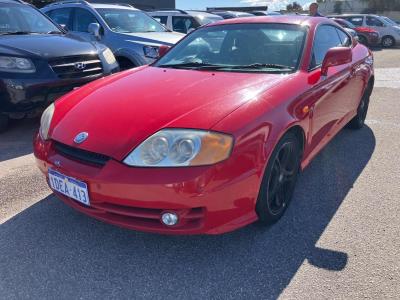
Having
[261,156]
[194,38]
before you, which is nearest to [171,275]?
[261,156]

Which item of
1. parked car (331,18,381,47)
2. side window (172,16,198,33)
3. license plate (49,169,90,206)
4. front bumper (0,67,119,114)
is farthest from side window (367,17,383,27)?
license plate (49,169,90,206)

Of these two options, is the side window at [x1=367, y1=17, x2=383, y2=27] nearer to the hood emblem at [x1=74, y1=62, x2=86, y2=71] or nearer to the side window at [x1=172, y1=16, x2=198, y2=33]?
the side window at [x1=172, y1=16, x2=198, y2=33]

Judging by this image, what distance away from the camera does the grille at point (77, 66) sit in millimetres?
4617

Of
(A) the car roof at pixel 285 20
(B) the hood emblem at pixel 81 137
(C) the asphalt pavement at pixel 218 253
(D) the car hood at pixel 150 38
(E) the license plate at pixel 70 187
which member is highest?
(A) the car roof at pixel 285 20

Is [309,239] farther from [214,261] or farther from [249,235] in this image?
[214,261]

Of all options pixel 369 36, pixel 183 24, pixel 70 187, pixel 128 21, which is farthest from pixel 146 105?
pixel 369 36

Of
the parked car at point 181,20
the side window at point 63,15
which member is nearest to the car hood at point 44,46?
the side window at point 63,15

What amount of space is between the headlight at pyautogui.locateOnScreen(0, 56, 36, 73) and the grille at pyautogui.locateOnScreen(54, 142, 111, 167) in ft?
7.64

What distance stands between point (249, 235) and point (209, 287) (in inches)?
22.7

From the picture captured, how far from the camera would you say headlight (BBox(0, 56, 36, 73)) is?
439 centimetres

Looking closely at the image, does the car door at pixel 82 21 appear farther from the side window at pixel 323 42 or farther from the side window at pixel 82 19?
the side window at pixel 323 42

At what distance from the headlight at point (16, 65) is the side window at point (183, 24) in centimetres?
644

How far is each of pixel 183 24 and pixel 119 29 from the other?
156 inches

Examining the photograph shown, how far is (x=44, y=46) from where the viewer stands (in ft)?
15.6
